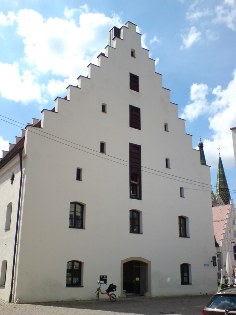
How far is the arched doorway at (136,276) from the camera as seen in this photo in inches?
917

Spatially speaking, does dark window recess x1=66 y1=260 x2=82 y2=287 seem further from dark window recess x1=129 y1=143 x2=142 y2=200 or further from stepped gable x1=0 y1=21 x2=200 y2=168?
stepped gable x1=0 y1=21 x2=200 y2=168

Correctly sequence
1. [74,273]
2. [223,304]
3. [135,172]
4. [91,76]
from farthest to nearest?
[135,172] → [91,76] → [74,273] → [223,304]

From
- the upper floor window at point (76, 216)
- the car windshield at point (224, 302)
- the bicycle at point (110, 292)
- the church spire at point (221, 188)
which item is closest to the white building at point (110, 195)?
the upper floor window at point (76, 216)

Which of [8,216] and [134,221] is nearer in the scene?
[8,216]

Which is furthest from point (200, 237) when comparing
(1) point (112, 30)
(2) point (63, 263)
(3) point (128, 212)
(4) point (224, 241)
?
(4) point (224, 241)

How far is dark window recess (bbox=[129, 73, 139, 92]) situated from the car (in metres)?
20.0

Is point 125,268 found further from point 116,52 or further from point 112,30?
point 112,30

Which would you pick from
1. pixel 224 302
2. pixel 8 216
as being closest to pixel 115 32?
pixel 8 216

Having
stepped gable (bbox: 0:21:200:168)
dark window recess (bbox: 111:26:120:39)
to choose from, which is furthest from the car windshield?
dark window recess (bbox: 111:26:120:39)

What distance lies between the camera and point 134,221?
953 inches

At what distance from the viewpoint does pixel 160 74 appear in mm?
29453

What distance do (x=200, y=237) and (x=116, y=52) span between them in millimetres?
15373

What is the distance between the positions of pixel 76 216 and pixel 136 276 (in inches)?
248

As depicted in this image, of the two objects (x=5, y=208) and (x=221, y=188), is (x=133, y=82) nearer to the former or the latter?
(x=5, y=208)
